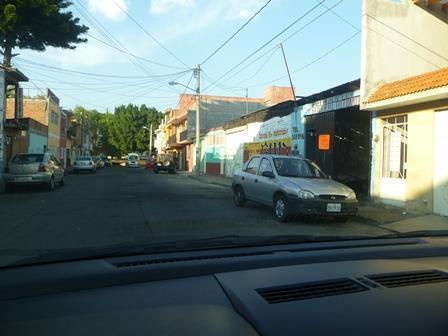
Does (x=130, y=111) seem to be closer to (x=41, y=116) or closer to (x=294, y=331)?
(x=41, y=116)

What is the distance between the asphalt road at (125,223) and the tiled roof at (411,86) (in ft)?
13.4

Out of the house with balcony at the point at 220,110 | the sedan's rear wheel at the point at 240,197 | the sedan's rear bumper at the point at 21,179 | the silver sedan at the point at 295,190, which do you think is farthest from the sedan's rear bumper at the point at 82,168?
the silver sedan at the point at 295,190

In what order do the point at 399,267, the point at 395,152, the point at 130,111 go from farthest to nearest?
the point at 130,111, the point at 395,152, the point at 399,267

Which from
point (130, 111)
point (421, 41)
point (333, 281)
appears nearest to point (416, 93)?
point (421, 41)

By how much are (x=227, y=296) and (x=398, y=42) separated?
53.0 feet

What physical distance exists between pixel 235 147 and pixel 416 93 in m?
22.9

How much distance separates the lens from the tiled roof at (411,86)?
13383mm

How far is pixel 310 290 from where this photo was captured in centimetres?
274

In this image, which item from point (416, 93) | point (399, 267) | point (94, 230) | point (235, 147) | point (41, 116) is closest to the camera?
point (399, 267)

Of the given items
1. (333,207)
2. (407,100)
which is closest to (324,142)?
(407,100)

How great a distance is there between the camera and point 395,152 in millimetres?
16062

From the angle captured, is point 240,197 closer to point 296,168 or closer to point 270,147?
point 296,168

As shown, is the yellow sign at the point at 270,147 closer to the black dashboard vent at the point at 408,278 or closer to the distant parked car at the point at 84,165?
the distant parked car at the point at 84,165

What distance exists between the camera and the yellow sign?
83.1 feet
